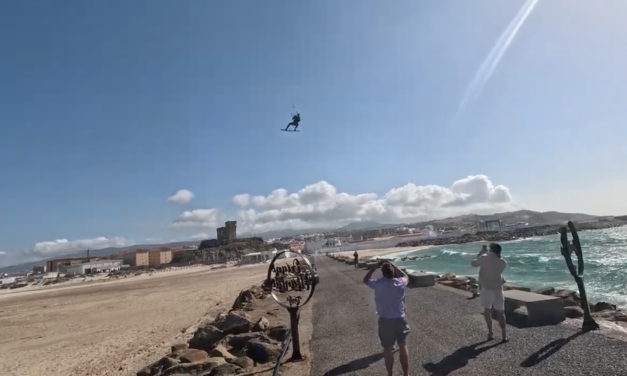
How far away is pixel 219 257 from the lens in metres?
113

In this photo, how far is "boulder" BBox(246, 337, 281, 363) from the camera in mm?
6828

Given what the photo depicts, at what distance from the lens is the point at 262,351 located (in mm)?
6957

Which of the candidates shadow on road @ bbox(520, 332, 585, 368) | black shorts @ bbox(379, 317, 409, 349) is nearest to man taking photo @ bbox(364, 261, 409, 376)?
black shorts @ bbox(379, 317, 409, 349)

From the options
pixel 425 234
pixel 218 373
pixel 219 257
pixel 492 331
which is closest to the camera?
pixel 218 373

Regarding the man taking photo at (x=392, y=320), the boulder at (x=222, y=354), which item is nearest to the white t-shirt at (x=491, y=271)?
the man taking photo at (x=392, y=320)

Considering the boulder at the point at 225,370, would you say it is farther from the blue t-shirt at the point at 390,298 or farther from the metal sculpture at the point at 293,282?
the blue t-shirt at the point at 390,298

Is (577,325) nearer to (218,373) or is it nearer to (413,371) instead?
(413,371)

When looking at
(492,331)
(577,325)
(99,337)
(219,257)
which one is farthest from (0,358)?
(219,257)

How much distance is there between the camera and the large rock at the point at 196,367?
253 inches

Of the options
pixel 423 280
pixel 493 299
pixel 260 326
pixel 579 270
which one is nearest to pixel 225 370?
pixel 260 326

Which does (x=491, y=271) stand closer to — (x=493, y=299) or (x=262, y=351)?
(x=493, y=299)

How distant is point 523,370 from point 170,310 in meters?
19.5

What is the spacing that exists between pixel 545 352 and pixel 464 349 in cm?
112

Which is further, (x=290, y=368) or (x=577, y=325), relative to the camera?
(x=577, y=325)
